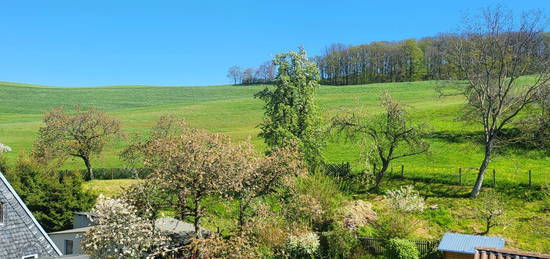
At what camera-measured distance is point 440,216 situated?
3123 cm

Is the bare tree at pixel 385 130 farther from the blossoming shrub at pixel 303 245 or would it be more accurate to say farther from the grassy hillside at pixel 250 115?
the blossoming shrub at pixel 303 245

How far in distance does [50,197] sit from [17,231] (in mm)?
14300

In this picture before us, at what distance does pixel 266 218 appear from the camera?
2338cm

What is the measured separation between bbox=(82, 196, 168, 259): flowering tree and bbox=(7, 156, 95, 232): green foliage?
53.9 ft

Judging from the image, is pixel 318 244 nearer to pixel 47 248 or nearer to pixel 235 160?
pixel 235 160

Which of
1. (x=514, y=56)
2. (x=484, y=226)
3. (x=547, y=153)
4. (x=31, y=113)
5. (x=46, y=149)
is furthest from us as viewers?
(x=31, y=113)

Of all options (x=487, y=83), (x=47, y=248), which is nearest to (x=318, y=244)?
(x=47, y=248)

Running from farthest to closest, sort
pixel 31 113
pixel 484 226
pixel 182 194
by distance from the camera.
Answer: pixel 31 113, pixel 484 226, pixel 182 194

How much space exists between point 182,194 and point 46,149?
92.2ft

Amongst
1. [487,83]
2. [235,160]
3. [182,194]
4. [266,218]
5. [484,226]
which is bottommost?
[484,226]

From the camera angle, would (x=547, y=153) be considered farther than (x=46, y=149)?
No

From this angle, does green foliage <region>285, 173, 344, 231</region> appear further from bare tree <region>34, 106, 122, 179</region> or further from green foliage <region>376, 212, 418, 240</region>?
bare tree <region>34, 106, 122, 179</region>

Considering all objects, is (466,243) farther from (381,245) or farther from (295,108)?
(295,108)

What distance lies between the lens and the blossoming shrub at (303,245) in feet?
86.5
